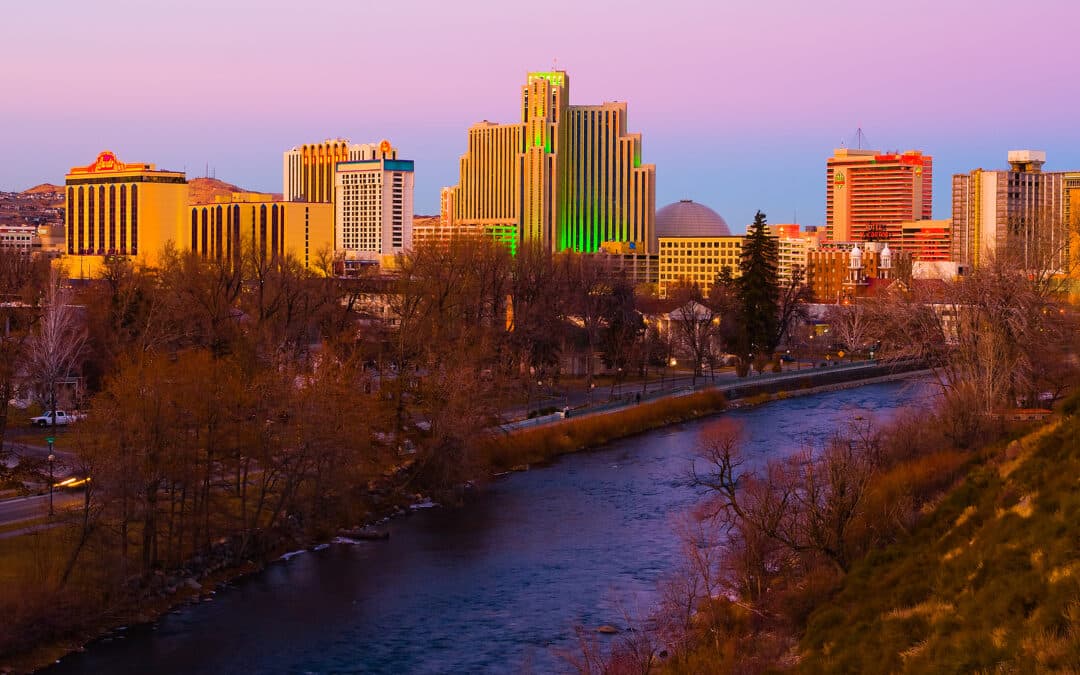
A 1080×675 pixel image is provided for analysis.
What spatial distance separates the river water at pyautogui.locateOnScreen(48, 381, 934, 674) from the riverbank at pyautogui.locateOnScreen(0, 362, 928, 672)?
422 millimetres

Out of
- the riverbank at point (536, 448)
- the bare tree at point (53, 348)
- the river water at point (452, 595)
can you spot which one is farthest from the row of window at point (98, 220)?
the river water at point (452, 595)

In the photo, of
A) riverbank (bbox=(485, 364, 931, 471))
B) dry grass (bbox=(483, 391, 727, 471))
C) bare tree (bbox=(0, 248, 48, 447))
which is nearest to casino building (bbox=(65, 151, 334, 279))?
bare tree (bbox=(0, 248, 48, 447))

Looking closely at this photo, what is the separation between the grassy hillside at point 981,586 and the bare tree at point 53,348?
32.6 m

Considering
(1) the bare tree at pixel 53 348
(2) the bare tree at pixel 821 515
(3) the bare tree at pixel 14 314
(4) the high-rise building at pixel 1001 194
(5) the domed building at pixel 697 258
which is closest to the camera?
(2) the bare tree at pixel 821 515

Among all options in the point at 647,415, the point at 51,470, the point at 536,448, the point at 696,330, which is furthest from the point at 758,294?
the point at 51,470

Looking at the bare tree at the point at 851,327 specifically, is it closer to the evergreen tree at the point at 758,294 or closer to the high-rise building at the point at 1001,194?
the evergreen tree at the point at 758,294

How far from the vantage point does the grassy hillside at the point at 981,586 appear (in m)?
16.2

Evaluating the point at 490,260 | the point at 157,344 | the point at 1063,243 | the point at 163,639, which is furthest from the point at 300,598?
the point at 490,260

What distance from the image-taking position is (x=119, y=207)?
181 metres

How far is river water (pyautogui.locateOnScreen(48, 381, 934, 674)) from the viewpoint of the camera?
26.0 metres

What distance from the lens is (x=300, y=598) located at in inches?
1199

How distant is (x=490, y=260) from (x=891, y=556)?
44.6 meters

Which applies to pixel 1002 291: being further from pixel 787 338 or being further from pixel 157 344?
pixel 787 338

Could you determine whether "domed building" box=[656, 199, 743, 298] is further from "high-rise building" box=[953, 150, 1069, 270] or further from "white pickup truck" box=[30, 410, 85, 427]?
"white pickup truck" box=[30, 410, 85, 427]
